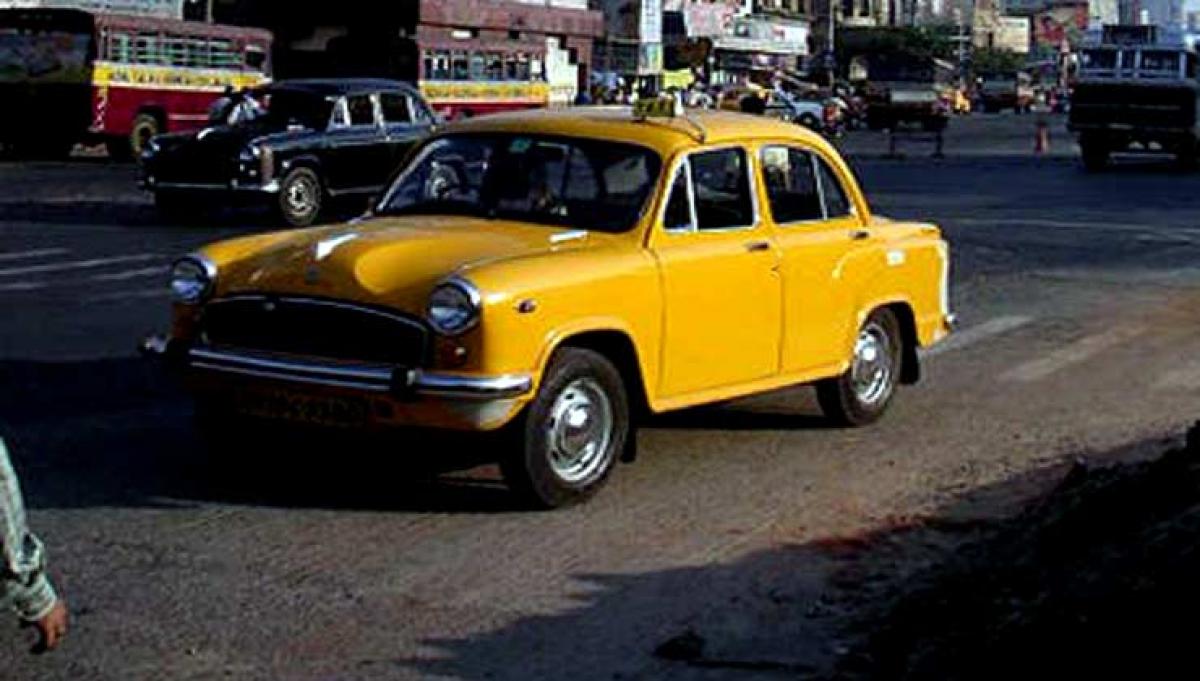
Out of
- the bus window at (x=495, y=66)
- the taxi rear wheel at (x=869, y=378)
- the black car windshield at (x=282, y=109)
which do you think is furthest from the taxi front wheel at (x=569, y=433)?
the bus window at (x=495, y=66)

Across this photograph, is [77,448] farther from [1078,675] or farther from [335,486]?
[1078,675]

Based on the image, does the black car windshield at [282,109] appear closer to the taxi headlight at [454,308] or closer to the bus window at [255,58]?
the bus window at [255,58]

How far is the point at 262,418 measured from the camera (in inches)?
316

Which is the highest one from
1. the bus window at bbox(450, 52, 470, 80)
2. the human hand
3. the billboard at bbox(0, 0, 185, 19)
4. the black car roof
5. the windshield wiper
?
the billboard at bbox(0, 0, 185, 19)

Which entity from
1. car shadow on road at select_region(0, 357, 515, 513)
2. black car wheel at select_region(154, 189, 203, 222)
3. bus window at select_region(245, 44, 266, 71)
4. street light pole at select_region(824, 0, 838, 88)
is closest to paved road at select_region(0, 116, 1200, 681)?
car shadow on road at select_region(0, 357, 515, 513)

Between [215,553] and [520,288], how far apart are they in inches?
59.9

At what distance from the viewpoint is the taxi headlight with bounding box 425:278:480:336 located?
24.6 ft

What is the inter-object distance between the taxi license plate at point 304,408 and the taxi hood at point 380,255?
0.40 m

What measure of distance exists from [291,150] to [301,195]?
53 cm

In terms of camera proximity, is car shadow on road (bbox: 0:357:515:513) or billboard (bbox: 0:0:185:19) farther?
billboard (bbox: 0:0:185:19)

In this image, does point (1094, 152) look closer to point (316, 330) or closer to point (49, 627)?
point (316, 330)

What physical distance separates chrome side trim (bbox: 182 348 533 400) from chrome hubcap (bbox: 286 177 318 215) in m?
14.5

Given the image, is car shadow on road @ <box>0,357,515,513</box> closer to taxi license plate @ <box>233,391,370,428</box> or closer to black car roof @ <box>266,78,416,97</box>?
taxi license plate @ <box>233,391,370,428</box>

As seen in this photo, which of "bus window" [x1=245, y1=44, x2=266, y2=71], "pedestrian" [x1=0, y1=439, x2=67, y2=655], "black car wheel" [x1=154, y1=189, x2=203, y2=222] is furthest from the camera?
"bus window" [x1=245, y1=44, x2=266, y2=71]
